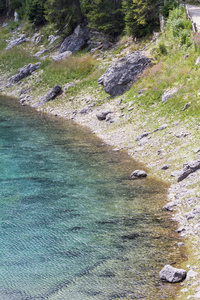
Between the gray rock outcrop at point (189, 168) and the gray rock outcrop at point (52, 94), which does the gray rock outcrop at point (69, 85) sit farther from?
the gray rock outcrop at point (189, 168)

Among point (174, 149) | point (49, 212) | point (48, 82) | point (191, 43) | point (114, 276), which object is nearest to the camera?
point (114, 276)

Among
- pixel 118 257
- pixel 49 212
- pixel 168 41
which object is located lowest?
pixel 49 212

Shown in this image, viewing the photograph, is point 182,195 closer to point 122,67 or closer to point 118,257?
point 118,257

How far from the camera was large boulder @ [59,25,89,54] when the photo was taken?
4020cm

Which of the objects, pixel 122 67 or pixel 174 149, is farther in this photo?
pixel 122 67

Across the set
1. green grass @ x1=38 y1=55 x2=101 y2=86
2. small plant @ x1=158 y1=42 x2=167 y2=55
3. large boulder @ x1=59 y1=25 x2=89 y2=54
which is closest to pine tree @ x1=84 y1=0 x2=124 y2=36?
green grass @ x1=38 y1=55 x2=101 y2=86

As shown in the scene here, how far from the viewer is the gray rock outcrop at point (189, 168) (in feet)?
43.5

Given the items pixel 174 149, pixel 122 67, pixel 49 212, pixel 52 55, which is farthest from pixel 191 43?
pixel 52 55

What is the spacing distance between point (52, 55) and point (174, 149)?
30.2 meters

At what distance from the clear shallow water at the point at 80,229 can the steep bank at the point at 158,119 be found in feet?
1.89

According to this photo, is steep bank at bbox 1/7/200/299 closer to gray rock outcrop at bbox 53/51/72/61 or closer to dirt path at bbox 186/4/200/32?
dirt path at bbox 186/4/200/32

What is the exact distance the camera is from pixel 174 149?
52.9 feet

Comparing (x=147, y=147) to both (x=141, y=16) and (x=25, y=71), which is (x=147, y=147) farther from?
(x=25, y=71)

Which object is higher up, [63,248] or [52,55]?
[63,248]
